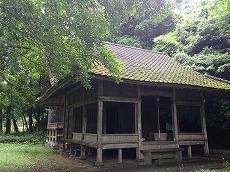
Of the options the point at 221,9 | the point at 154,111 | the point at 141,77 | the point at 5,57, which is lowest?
the point at 154,111

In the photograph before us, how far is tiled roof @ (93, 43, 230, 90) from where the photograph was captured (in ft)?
31.9

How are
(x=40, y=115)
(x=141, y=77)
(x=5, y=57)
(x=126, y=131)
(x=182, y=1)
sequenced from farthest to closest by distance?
(x=182, y=1) → (x=40, y=115) → (x=126, y=131) → (x=141, y=77) → (x=5, y=57)

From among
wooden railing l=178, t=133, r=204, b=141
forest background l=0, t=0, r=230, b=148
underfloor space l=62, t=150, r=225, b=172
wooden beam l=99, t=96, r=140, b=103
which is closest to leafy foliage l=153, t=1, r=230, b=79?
forest background l=0, t=0, r=230, b=148

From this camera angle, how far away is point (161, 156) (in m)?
10.4

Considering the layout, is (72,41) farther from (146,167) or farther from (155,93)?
(146,167)

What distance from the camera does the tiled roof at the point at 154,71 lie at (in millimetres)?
9719

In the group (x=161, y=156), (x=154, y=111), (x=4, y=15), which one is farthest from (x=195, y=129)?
(x=4, y=15)

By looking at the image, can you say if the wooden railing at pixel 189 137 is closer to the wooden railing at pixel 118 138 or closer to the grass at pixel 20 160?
the wooden railing at pixel 118 138

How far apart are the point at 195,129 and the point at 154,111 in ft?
13.8

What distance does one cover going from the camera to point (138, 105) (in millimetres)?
10242

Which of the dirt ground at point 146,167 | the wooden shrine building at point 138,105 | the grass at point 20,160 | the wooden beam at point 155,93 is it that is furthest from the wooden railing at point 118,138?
the grass at point 20,160

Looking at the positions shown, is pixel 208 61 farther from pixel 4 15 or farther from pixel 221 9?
pixel 4 15

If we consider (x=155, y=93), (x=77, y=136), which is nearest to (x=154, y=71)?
(x=155, y=93)

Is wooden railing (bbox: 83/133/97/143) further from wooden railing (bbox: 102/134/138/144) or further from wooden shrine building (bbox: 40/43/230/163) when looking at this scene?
wooden railing (bbox: 102/134/138/144)
